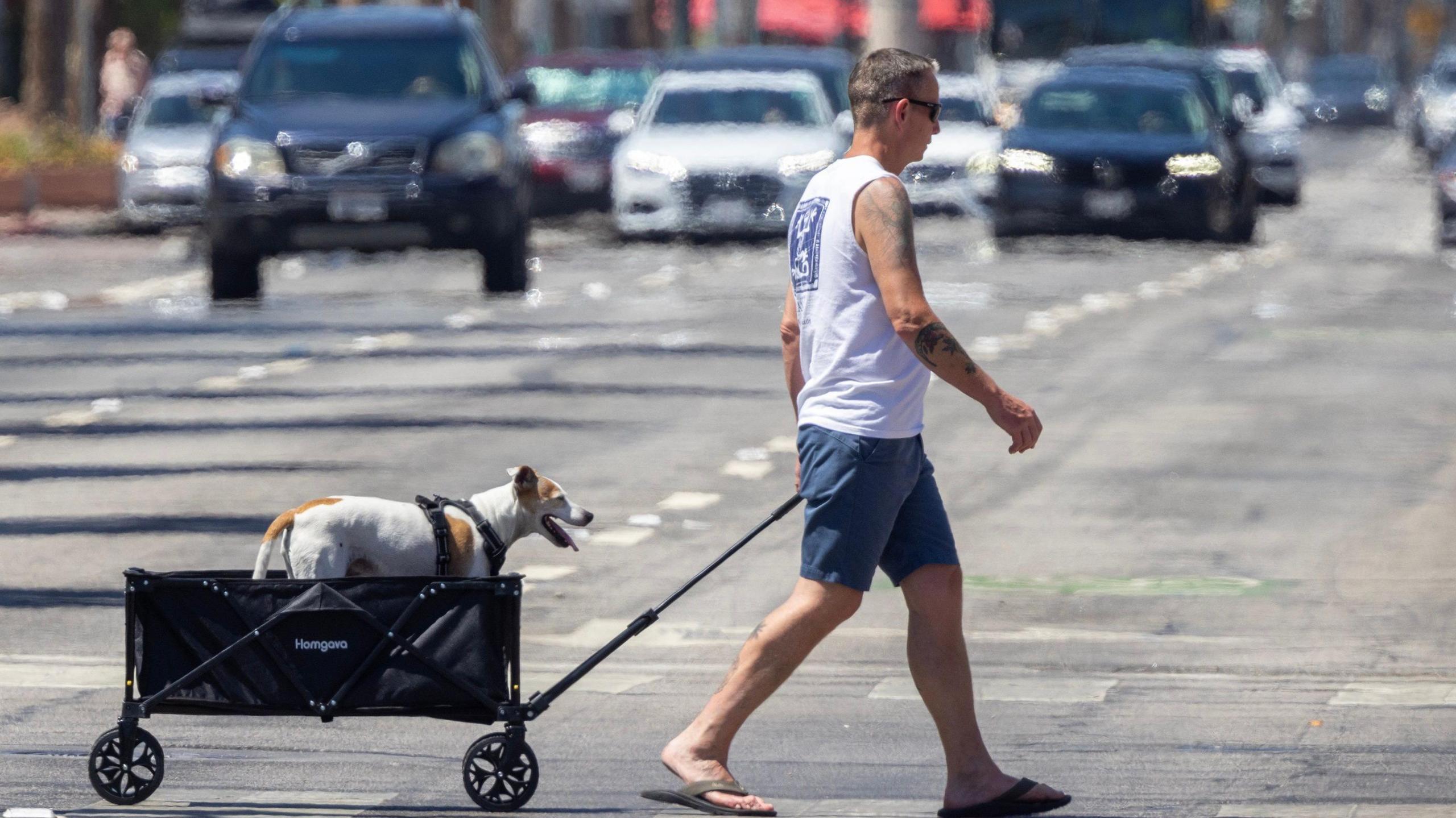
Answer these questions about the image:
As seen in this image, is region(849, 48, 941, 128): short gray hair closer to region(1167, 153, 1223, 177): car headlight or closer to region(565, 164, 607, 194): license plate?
region(1167, 153, 1223, 177): car headlight

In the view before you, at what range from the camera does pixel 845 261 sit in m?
6.24

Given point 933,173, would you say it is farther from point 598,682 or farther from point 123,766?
point 123,766

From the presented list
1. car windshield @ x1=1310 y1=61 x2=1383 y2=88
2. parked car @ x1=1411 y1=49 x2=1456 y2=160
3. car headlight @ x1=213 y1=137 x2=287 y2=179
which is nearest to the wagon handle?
car headlight @ x1=213 y1=137 x2=287 y2=179

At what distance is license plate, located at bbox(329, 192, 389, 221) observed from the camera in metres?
20.0

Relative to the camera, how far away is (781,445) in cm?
1332

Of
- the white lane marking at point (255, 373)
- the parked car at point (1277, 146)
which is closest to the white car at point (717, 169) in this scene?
the white lane marking at point (255, 373)

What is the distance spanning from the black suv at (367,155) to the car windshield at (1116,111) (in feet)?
25.9

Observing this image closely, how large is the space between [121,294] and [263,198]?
→ 2.53 meters

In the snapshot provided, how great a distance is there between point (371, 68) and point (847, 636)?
42.6ft

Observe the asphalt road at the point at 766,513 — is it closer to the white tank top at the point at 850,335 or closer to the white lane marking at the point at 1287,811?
the white lane marking at the point at 1287,811

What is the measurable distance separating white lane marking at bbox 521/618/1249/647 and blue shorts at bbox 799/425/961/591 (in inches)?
99.6

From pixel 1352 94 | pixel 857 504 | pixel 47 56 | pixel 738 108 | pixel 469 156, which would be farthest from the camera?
pixel 1352 94

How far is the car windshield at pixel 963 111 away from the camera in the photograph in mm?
31906

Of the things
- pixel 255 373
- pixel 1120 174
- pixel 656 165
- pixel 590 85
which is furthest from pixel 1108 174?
pixel 255 373
